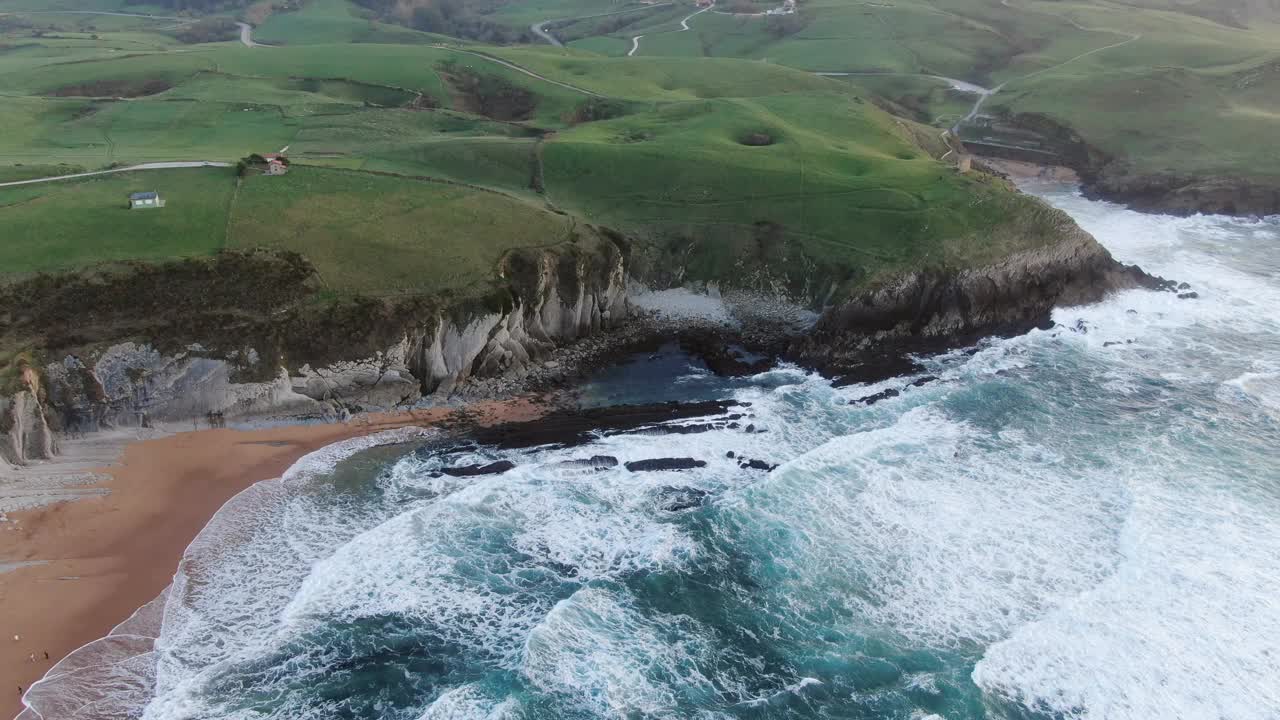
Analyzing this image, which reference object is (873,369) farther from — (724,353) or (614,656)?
(614,656)

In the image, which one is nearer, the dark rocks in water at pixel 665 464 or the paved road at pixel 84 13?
the dark rocks in water at pixel 665 464

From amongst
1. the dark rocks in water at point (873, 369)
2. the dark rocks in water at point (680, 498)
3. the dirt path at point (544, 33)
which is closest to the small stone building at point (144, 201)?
the dark rocks in water at point (680, 498)

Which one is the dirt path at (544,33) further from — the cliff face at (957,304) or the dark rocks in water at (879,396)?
the dark rocks in water at (879,396)

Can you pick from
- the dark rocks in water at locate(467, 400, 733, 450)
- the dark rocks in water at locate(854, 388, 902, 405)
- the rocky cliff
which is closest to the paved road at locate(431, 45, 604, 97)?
the rocky cliff

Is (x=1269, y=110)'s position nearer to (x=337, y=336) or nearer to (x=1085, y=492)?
(x=1085, y=492)

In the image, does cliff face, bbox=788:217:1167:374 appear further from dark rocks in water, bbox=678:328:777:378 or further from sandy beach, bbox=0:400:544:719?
sandy beach, bbox=0:400:544:719

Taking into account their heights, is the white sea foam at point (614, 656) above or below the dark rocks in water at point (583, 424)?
below

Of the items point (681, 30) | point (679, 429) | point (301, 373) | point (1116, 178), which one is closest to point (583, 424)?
point (679, 429)

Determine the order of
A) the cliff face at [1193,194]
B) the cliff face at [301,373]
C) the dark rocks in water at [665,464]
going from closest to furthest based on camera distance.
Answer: the cliff face at [301,373] < the dark rocks in water at [665,464] < the cliff face at [1193,194]
